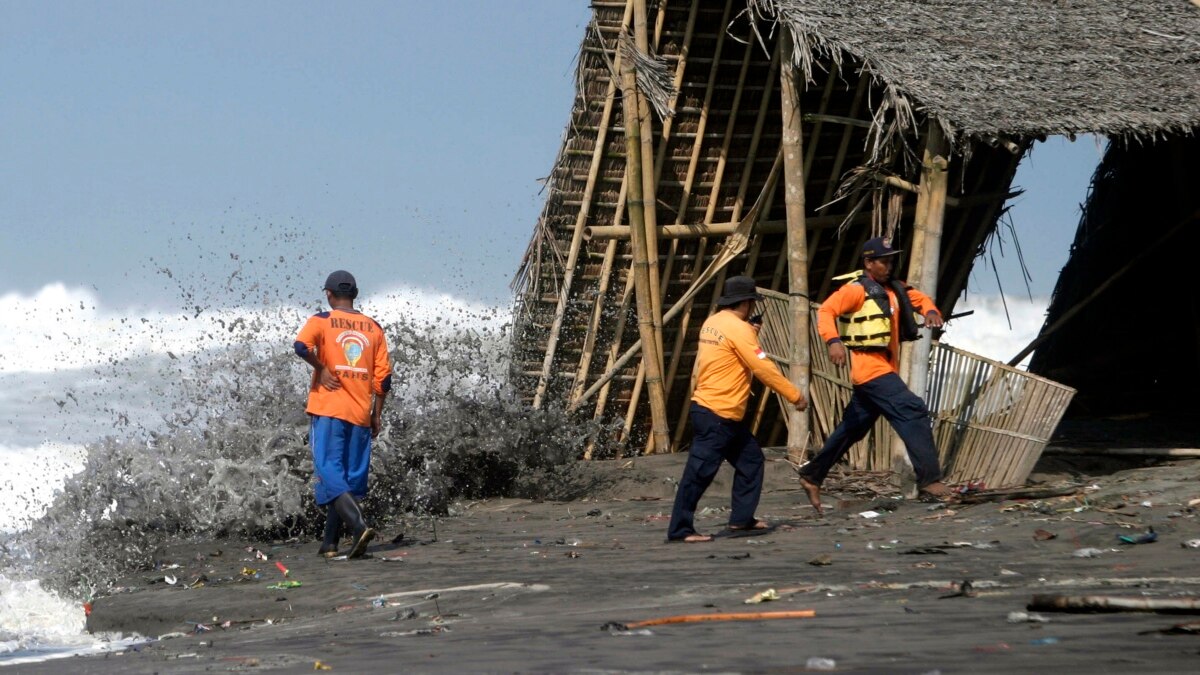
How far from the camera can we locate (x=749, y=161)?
40.1ft

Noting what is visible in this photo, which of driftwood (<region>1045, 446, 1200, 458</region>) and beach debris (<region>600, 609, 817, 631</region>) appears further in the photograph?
driftwood (<region>1045, 446, 1200, 458</region>)

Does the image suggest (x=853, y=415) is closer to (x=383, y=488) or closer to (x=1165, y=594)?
(x=383, y=488)

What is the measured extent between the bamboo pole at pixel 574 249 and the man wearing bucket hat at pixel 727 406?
3.81 metres

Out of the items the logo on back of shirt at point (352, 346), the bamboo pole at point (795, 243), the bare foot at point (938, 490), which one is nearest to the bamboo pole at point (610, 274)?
the bamboo pole at point (795, 243)

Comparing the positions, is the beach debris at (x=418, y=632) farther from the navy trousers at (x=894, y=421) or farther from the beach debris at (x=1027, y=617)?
the navy trousers at (x=894, y=421)

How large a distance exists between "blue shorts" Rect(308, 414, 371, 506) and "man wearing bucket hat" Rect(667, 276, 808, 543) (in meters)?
1.74

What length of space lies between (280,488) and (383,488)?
90 cm

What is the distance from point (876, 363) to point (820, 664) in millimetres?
4792

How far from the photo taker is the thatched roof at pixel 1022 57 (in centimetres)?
941

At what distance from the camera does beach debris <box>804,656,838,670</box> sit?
12.8 feet

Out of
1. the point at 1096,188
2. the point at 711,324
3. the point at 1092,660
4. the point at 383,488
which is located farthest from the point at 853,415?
the point at 1096,188

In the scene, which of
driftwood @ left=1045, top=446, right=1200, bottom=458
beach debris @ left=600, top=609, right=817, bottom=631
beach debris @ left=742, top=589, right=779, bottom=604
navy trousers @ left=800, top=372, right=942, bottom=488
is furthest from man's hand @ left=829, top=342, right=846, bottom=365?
beach debris @ left=600, top=609, right=817, bottom=631

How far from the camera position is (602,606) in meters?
5.78

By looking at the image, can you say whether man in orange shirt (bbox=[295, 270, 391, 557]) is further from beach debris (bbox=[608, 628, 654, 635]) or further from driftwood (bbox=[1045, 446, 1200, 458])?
driftwood (bbox=[1045, 446, 1200, 458])
